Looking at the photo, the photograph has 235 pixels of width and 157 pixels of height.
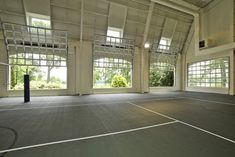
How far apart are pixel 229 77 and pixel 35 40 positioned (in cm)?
1108

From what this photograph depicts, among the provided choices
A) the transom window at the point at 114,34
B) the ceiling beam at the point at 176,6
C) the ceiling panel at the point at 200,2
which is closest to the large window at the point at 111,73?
the transom window at the point at 114,34

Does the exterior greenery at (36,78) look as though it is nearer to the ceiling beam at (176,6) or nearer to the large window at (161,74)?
the large window at (161,74)

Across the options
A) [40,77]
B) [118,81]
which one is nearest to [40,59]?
[40,77]

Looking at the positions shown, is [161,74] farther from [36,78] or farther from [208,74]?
[36,78]

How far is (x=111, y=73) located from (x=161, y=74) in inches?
166

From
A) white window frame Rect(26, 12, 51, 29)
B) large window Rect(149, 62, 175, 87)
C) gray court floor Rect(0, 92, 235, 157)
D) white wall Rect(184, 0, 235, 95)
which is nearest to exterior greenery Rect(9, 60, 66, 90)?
white window frame Rect(26, 12, 51, 29)

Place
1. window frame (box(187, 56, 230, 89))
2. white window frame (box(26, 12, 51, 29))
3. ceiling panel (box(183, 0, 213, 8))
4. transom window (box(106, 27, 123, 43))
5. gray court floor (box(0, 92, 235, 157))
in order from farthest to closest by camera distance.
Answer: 1. ceiling panel (box(183, 0, 213, 8))
2. transom window (box(106, 27, 123, 43))
3. window frame (box(187, 56, 230, 89))
4. white window frame (box(26, 12, 51, 29))
5. gray court floor (box(0, 92, 235, 157))

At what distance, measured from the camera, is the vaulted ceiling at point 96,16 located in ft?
21.9

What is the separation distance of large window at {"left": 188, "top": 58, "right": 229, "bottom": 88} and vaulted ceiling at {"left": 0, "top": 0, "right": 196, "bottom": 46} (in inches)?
124

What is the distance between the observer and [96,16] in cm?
798

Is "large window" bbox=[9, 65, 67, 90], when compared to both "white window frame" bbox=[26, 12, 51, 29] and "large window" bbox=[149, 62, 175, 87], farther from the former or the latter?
"large window" bbox=[149, 62, 175, 87]

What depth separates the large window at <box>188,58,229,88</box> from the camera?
8.71 metres

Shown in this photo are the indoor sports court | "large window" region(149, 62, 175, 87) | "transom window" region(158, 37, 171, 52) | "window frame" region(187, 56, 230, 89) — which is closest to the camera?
the indoor sports court

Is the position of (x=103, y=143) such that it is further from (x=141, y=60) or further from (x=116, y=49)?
(x=141, y=60)
